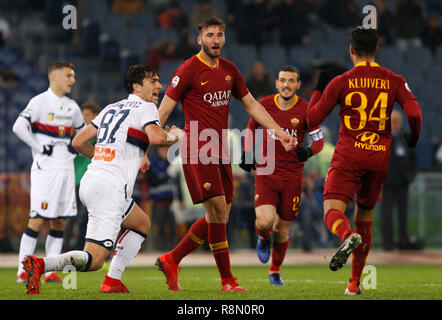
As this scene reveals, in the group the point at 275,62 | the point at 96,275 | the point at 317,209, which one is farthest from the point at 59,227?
the point at 275,62

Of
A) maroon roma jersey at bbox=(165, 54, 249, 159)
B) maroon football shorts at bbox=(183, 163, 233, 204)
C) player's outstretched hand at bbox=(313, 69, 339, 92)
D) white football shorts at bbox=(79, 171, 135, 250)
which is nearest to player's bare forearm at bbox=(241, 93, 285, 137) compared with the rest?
maroon roma jersey at bbox=(165, 54, 249, 159)

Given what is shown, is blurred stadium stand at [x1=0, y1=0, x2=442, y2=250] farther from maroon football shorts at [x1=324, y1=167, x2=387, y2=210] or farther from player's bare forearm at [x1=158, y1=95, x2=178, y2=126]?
maroon football shorts at [x1=324, y1=167, x2=387, y2=210]

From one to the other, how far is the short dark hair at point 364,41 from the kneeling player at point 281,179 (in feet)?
6.65

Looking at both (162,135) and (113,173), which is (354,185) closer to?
(162,135)

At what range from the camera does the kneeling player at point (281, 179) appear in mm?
8805

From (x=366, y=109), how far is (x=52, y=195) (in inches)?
163

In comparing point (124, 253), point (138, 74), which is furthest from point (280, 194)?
point (138, 74)

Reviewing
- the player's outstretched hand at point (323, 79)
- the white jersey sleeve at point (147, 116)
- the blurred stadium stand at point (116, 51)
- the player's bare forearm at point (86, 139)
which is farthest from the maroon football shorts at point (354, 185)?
the blurred stadium stand at point (116, 51)

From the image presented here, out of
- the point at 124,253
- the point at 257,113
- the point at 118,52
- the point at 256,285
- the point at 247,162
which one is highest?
the point at 118,52

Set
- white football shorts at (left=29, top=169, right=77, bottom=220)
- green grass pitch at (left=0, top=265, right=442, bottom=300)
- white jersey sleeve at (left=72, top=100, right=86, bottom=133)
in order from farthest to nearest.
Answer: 1. white jersey sleeve at (left=72, top=100, right=86, bottom=133)
2. white football shorts at (left=29, top=169, right=77, bottom=220)
3. green grass pitch at (left=0, top=265, right=442, bottom=300)

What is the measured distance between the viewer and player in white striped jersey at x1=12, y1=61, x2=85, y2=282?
9227 mm

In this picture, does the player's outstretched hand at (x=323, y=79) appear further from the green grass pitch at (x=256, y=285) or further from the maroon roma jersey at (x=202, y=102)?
the green grass pitch at (x=256, y=285)

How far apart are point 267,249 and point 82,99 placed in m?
10.0

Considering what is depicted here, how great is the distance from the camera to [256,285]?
8656mm
